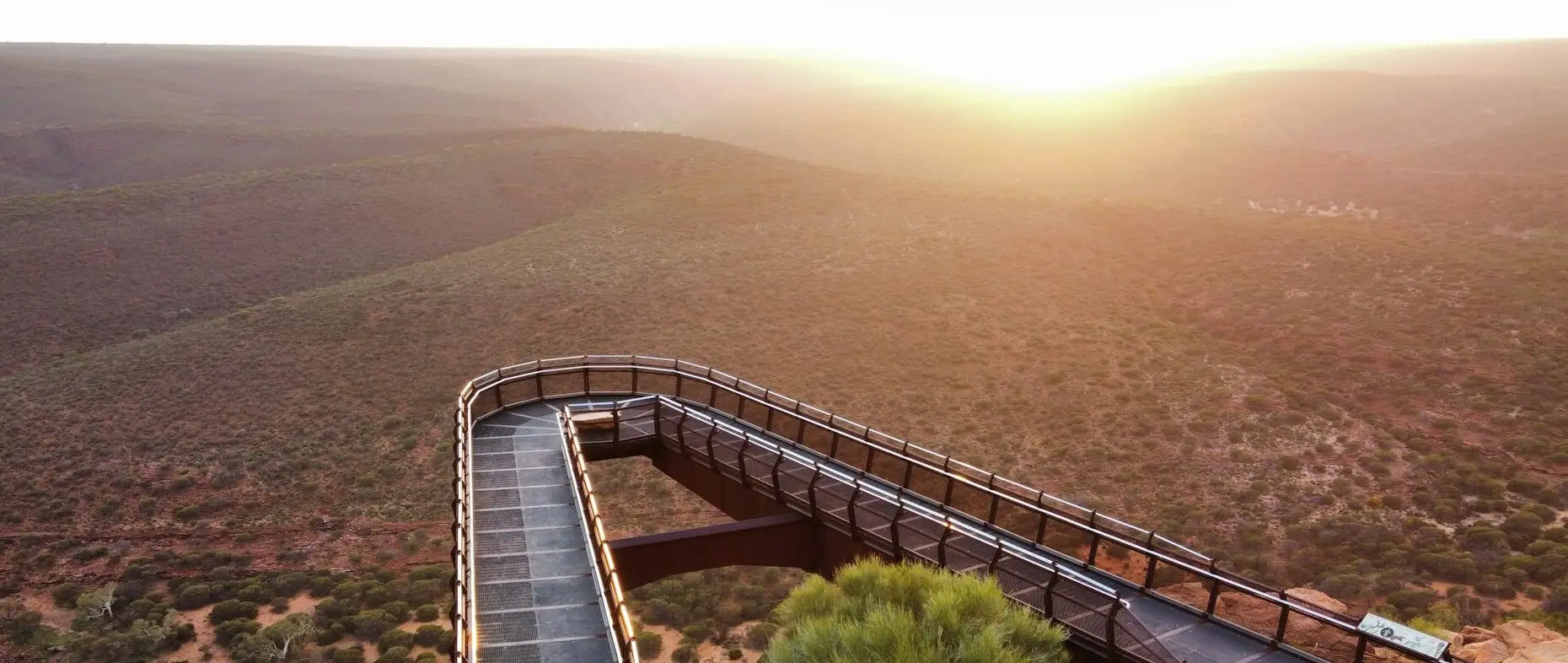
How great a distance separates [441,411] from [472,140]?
8273 cm

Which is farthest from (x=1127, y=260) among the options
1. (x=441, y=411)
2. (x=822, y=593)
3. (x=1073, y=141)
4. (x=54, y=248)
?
(x=1073, y=141)

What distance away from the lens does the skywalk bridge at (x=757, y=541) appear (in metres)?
12.2

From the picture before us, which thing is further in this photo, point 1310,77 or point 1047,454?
point 1310,77

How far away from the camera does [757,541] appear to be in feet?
53.7

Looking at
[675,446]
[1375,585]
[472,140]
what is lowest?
[1375,585]

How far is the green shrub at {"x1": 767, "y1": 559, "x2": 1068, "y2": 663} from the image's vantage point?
972cm

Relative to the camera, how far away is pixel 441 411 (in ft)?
123

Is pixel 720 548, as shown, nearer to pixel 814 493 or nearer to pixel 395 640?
pixel 814 493

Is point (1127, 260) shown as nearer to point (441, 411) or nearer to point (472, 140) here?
point (441, 411)

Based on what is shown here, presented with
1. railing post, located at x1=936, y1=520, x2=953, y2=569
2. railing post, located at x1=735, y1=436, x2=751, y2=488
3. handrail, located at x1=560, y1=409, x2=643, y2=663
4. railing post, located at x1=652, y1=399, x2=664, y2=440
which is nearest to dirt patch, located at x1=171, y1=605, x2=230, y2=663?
handrail, located at x1=560, y1=409, x2=643, y2=663

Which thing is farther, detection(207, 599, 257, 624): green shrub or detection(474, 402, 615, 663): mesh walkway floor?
detection(207, 599, 257, 624): green shrub

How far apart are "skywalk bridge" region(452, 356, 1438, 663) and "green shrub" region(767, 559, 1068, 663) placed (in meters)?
2.00

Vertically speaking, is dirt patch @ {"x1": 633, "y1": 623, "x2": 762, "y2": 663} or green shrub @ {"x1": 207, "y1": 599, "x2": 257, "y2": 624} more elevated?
green shrub @ {"x1": 207, "y1": 599, "x2": 257, "y2": 624}

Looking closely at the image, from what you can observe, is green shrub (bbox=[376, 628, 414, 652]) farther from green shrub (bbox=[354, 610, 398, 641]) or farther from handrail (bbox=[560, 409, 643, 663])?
handrail (bbox=[560, 409, 643, 663])
